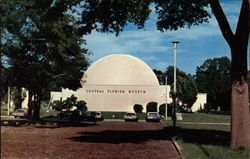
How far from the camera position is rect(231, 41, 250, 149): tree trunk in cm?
1584

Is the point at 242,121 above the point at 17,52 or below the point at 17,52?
below

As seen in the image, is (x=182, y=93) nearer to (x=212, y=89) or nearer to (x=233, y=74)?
(x=212, y=89)

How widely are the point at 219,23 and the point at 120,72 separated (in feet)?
219

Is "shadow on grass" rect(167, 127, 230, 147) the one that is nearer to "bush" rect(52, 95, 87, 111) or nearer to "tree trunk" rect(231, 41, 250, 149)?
"tree trunk" rect(231, 41, 250, 149)

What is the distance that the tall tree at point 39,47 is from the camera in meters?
25.2

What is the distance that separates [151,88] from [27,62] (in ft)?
157

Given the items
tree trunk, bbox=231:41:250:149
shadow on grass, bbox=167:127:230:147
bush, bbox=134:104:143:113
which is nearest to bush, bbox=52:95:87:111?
bush, bbox=134:104:143:113

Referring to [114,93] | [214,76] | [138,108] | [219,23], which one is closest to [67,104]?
[114,93]

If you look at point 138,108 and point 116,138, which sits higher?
point 138,108

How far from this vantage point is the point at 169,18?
20.0 metres

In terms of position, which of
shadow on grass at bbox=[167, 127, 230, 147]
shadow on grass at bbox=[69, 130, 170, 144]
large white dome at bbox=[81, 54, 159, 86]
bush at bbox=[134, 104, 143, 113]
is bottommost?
shadow on grass at bbox=[69, 130, 170, 144]

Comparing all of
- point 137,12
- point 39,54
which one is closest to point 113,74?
point 39,54

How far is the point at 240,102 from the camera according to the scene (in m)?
15.9

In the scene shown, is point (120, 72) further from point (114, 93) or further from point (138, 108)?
point (138, 108)
